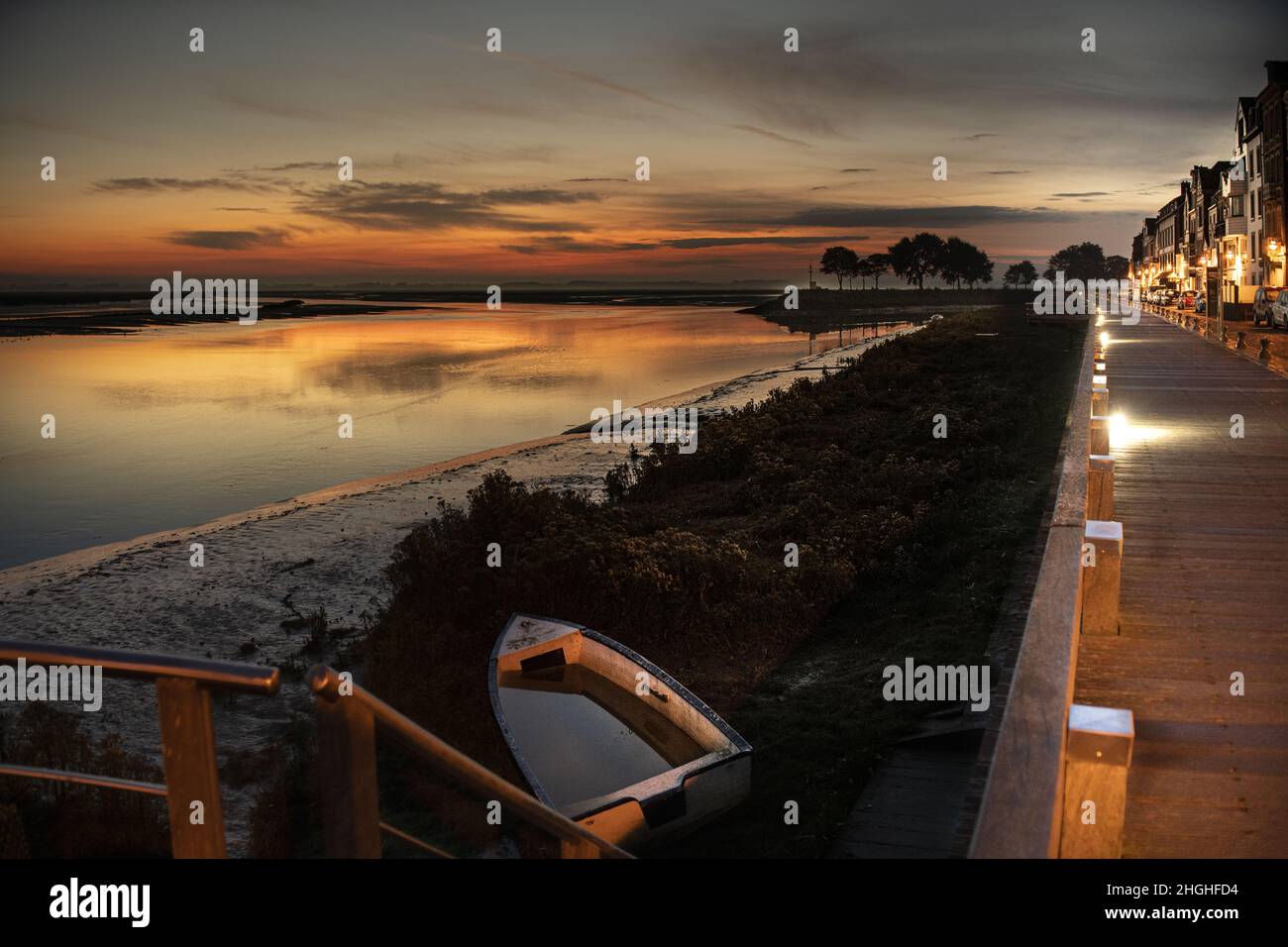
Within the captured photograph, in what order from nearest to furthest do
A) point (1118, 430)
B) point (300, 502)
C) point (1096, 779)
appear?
1. point (1096, 779)
2. point (1118, 430)
3. point (300, 502)

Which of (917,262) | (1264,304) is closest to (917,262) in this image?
(917,262)

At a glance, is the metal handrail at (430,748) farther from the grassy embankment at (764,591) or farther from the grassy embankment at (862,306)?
the grassy embankment at (862,306)

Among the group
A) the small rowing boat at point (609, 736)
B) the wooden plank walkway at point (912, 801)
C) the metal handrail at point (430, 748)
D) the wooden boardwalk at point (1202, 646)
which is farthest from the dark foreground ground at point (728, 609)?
the metal handrail at point (430, 748)

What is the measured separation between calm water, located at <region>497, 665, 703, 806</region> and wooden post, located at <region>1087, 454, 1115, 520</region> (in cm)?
397

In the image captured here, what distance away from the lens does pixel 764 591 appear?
12.1 m

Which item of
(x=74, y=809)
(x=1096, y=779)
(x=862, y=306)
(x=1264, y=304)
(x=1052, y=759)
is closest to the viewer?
(x=1096, y=779)

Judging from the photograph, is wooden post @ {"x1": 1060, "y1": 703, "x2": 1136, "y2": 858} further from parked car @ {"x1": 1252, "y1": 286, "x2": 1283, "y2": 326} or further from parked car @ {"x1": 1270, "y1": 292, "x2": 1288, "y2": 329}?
parked car @ {"x1": 1252, "y1": 286, "x2": 1283, "y2": 326}

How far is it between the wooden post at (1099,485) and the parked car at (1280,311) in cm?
3575

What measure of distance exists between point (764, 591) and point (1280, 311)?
35.6 meters

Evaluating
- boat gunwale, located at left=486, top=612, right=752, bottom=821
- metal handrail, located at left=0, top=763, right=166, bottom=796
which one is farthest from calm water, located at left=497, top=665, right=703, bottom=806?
metal handrail, located at left=0, top=763, right=166, bottom=796

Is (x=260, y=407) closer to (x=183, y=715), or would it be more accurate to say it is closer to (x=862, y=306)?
(x=183, y=715)

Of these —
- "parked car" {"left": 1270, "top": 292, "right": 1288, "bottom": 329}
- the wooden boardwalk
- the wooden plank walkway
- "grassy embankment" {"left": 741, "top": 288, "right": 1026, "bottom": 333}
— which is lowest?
the wooden plank walkway

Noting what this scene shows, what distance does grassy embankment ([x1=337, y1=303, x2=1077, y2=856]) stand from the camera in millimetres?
8938
